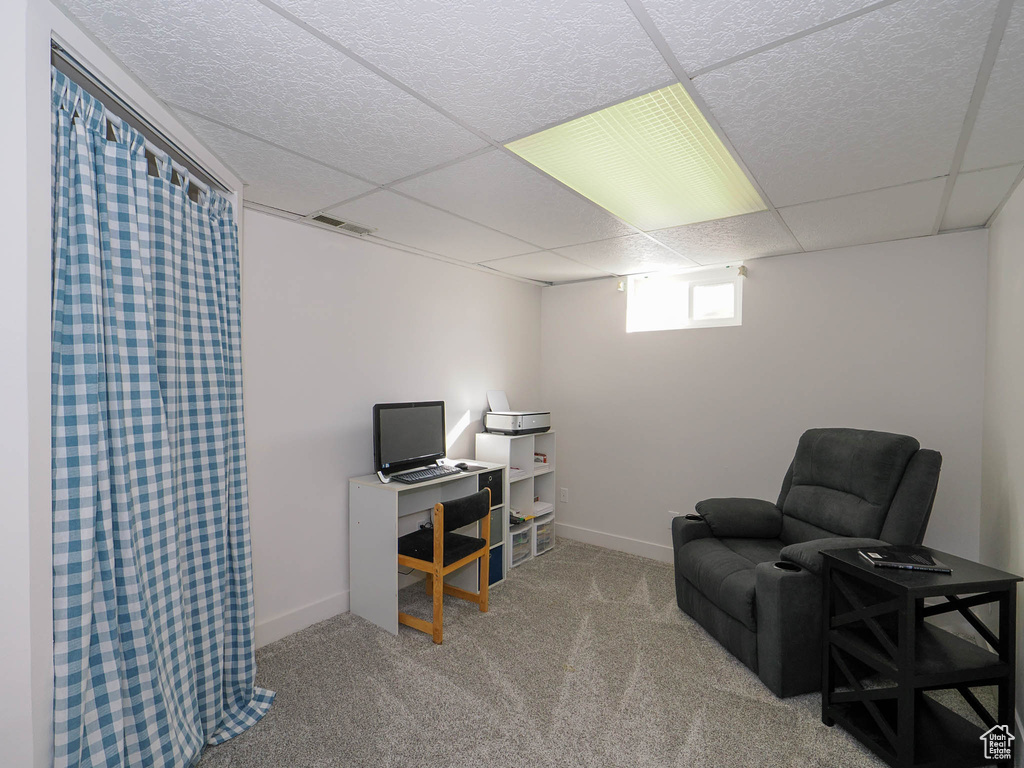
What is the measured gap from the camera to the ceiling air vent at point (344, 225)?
9.11 feet

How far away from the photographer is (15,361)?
3.70 feet

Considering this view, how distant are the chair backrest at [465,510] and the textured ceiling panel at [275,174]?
1707 mm

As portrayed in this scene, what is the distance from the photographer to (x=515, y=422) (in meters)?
3.84

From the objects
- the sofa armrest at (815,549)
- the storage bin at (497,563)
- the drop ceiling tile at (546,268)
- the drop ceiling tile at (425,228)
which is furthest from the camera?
the drop ceiling tile at (546,268)

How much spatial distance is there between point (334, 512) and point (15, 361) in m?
2.04

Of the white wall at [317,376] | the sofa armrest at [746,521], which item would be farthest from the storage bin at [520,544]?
the sofa armrest at [746,521]

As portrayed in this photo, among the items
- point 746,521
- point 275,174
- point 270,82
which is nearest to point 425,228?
point 275,174

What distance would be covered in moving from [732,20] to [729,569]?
7.85 feet

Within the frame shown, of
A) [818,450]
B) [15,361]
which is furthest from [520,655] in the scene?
[15,361]

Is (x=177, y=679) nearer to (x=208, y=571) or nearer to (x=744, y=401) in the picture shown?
(x=208, y=571)

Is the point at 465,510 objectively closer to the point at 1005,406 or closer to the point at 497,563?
the point at 497,563

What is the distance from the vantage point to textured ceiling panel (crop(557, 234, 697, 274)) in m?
3.19

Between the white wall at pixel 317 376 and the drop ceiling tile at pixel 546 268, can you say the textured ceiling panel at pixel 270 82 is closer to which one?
the white wall at pixel 317 376

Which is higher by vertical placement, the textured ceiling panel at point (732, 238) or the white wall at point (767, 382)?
the textured ceiling panel at point (732, 238)
